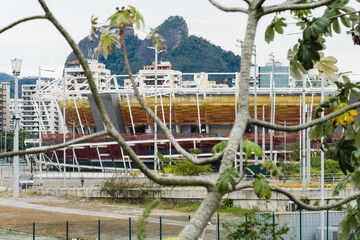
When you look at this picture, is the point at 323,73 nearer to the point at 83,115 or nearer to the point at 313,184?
the point at 313,184

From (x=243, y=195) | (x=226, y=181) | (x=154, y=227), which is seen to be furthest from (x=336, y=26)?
(x=243, y=195)

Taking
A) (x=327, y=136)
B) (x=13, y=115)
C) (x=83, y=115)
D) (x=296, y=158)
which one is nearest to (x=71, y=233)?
(x=13, y=115)

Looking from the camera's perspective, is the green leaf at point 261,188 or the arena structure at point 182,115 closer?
the green leaf at point 261,188

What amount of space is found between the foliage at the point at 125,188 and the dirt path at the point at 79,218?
1522 millimetres

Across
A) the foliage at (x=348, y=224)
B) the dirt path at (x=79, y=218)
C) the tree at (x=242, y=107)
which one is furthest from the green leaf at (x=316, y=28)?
the dirt path at (x=79, y=218)

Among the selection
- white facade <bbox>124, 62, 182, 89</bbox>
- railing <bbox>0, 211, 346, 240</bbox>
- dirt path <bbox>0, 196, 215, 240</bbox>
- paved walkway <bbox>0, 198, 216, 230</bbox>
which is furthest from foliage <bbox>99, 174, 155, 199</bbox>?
white facade <bbox>124, 62, 182, 89</bbox>

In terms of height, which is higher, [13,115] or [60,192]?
[13,115]

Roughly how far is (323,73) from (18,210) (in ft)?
108

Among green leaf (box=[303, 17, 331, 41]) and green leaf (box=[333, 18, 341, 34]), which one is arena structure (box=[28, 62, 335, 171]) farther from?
green leaf (box=[303, 17, 331, 41])

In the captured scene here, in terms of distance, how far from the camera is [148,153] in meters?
68.9

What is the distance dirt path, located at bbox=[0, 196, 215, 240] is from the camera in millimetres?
26406

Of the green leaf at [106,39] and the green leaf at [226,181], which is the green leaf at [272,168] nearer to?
the green leaf at [226,181]

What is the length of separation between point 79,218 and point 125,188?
7.92 meters

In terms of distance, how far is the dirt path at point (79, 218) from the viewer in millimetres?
26406
